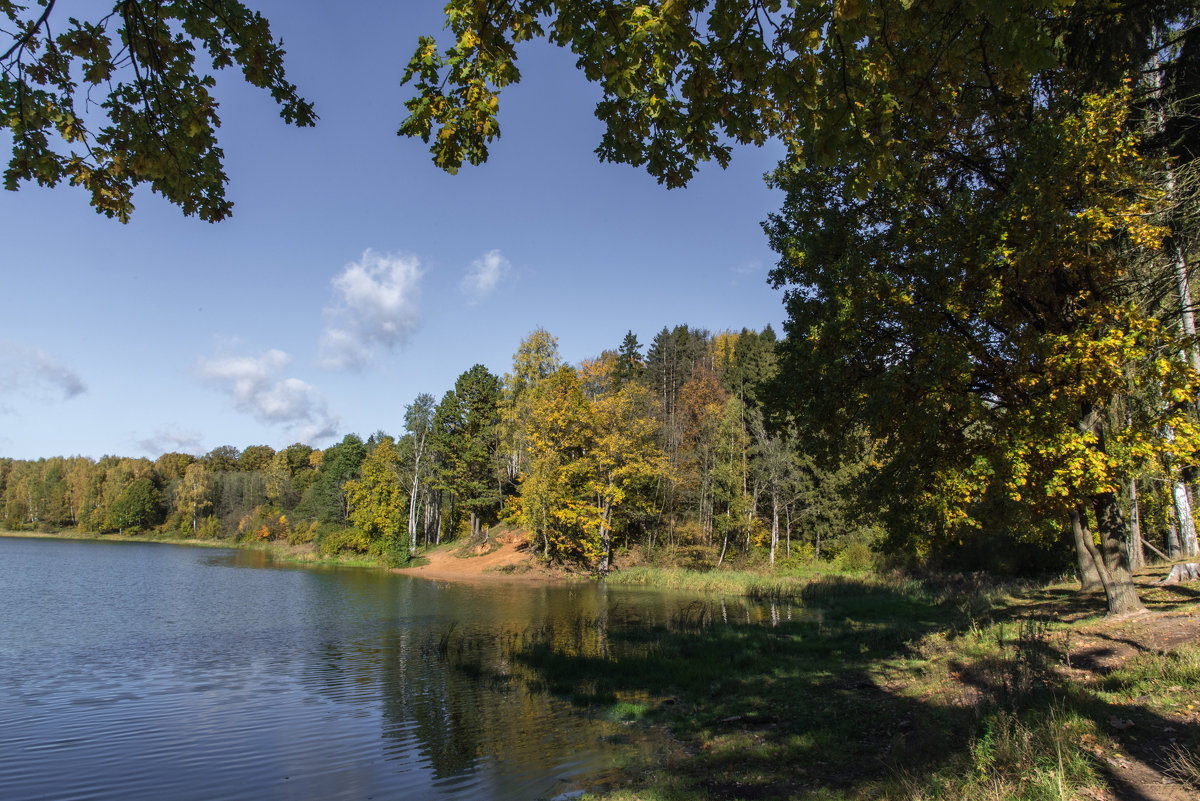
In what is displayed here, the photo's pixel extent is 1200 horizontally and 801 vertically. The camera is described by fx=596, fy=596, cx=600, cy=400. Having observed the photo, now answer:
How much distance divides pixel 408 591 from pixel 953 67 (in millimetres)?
32375

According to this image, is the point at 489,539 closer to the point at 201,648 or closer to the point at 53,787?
the point at 201,648

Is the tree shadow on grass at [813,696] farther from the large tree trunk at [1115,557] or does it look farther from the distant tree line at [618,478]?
the distant tree line at [618,478]

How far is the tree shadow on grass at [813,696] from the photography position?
19.6ft

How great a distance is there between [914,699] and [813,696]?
1677 millimetres

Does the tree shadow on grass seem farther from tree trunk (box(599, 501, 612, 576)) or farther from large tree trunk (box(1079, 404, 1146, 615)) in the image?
tree trunk (box(599, 501, 612, 576))

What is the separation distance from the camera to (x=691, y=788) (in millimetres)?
6484

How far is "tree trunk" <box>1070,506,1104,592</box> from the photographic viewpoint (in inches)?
454

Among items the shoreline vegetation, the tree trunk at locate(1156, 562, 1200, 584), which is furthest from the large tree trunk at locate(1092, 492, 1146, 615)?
the tree trunk at locate(1156, 562, 1200, 584)

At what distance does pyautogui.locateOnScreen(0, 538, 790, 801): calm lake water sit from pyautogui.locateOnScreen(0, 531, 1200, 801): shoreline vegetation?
49.4 inches

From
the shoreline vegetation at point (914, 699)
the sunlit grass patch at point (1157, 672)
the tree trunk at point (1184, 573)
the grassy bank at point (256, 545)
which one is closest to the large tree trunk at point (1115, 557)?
the shoreline vegetation at point (914, 699)

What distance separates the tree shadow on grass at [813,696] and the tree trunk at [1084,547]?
2.53 meters

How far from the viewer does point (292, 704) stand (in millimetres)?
11625

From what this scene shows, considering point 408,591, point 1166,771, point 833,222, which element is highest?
point 833,222

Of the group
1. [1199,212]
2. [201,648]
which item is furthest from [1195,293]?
[201,648]
